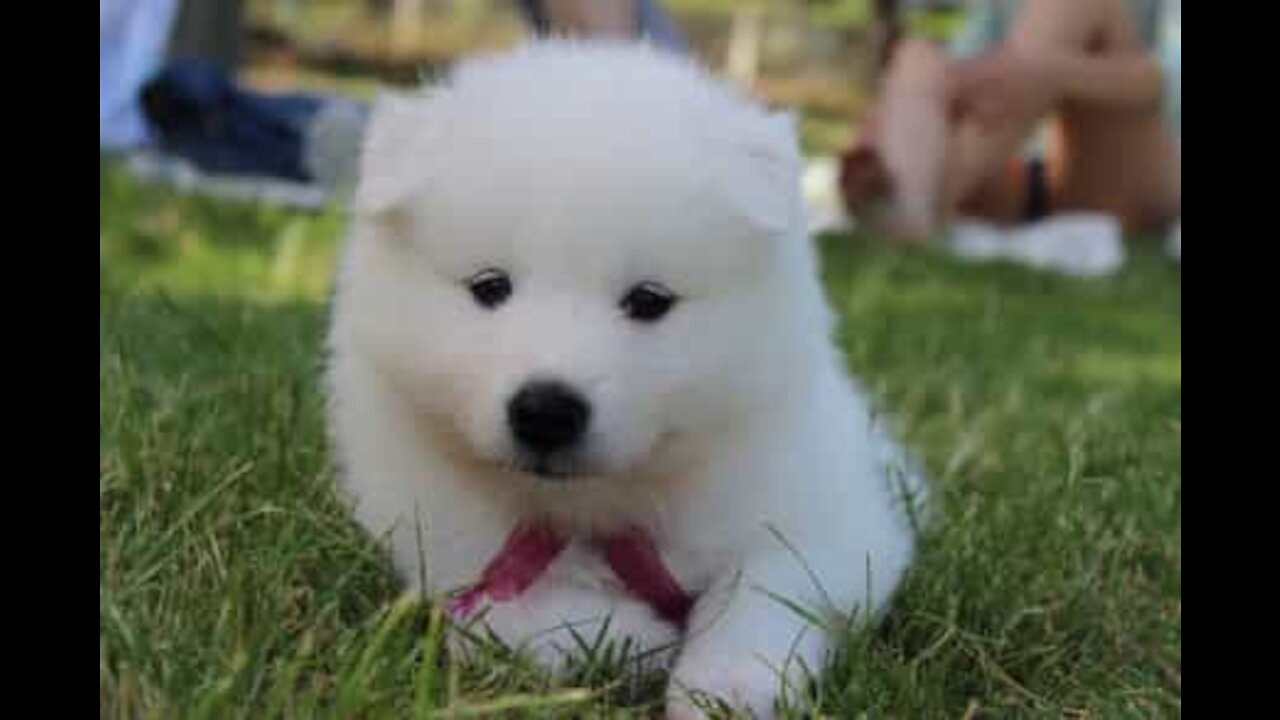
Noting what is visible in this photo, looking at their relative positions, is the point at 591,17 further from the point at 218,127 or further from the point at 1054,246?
the point at 1054,246

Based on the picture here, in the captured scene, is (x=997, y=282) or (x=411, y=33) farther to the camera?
(x=411, y=33)

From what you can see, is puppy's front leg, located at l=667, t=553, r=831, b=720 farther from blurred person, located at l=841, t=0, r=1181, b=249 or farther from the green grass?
blurred person, located at l=841, t=0, r=1181, b=249

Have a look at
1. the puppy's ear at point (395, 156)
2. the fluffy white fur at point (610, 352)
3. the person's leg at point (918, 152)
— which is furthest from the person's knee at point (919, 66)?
the puppy's ear at point (395, 156)

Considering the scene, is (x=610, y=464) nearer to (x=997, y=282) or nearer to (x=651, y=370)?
(x=651, y=370)

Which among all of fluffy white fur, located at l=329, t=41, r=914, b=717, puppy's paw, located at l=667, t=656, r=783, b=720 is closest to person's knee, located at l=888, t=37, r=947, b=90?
fluffy white fur, located at l=329, t=41, r=914, b=717

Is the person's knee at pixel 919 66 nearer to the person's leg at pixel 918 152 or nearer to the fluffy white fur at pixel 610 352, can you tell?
the person's leg at pixel 918 152
